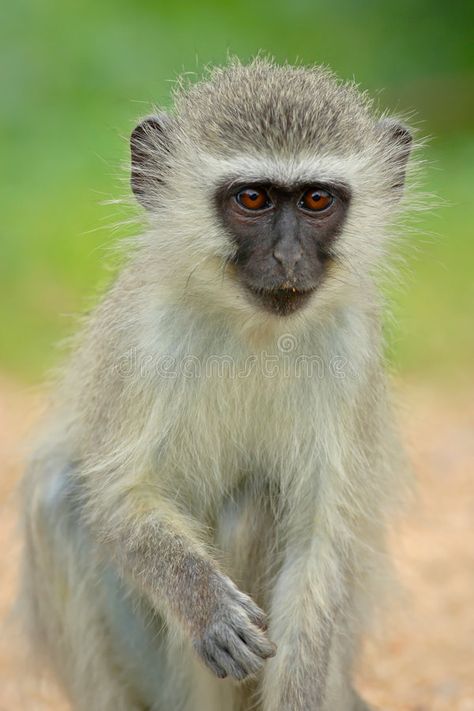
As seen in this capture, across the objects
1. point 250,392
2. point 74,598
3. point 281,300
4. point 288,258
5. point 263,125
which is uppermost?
point 263,125

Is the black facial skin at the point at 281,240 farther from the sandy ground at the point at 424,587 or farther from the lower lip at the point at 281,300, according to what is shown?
the sandy ground at the point at 424,587

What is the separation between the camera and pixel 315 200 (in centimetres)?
512

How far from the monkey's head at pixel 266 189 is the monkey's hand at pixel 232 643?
3.86 ft

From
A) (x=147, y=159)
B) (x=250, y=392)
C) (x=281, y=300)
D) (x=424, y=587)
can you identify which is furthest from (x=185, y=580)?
(x=424, y=587)

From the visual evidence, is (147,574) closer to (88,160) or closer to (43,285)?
(43,285)

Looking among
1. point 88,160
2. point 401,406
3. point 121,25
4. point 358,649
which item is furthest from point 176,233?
point 121,25

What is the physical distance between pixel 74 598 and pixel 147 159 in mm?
2051

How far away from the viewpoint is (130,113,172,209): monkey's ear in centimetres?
559

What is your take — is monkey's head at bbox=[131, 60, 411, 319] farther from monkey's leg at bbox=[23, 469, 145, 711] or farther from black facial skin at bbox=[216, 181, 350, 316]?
monkey's leg at bbox=[23, 469, 145, 711]

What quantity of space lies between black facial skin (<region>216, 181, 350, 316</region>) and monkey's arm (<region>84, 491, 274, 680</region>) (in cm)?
101

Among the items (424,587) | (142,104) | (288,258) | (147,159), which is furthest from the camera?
(142,104)

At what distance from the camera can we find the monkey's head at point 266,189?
198 inches

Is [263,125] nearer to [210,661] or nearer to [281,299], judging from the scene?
[281,299]

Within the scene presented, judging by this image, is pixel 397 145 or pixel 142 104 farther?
pixel 142 104
